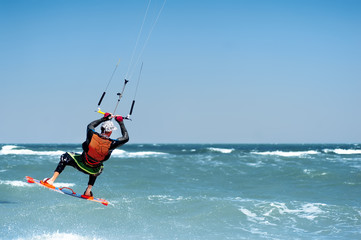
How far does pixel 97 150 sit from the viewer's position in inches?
320

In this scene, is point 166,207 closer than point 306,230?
No

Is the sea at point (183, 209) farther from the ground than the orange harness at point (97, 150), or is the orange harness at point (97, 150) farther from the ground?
the orange harness at point (97, 150)

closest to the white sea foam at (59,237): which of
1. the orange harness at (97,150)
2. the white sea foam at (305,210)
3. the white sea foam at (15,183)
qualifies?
the orange harness at (97,150)

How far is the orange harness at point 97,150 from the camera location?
7992 mm

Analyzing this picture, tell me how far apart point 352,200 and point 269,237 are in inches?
239

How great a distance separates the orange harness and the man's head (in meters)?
0.15

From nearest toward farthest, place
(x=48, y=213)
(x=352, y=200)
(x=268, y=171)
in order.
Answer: (x=48, y=213) < (x=352, y=200) < (x=268, y=171)

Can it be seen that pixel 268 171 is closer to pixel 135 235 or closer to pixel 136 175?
pixel 136 175

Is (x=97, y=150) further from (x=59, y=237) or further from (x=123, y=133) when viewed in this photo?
(x=59, y=237)

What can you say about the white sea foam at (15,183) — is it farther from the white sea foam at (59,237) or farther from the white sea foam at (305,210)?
the white sea foam at (305,210)

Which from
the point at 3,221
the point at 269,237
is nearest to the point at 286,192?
the point at 269,237

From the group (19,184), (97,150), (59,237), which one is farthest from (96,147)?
(19,184)

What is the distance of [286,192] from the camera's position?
16281 millimetres

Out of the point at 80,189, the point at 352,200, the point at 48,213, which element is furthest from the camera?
the point at 80,189
